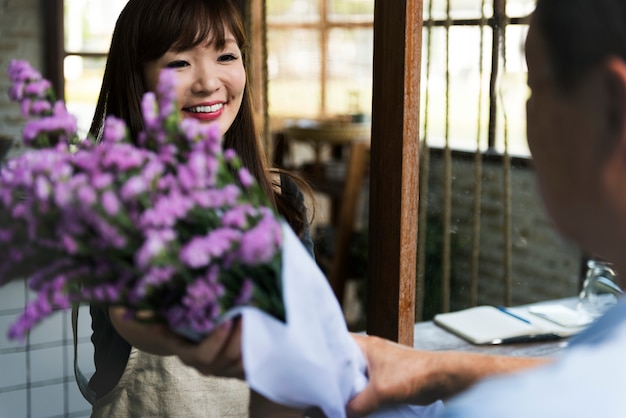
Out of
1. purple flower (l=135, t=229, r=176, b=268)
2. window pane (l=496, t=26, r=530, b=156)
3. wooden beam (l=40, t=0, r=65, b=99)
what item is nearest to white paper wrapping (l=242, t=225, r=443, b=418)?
purple flower (l=135, t=229, r=176, b=268)

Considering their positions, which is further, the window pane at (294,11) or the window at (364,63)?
the window pane at (294,11)

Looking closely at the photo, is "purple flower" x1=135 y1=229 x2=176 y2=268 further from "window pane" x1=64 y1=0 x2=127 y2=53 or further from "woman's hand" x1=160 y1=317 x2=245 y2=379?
"window pane" x1=64 y1=0 x2=127 y2=53

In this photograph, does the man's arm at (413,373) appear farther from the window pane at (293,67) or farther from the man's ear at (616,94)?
the window pane at (293,67)

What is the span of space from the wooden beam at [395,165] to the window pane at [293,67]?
6.25 meters

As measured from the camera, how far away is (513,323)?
6.25 ft

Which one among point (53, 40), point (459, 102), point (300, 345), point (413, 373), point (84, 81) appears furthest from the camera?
point (459, 102)

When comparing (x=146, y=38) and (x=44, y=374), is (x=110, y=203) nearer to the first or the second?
(x=146, y=38)

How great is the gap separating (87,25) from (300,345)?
4244 millimetres

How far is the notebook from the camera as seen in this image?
1.83m

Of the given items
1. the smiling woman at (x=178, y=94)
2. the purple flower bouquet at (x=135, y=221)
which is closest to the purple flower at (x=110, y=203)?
the purple flower bouquet at (x=135, y=221)

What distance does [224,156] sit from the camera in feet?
2.15

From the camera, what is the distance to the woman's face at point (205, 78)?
1338mm

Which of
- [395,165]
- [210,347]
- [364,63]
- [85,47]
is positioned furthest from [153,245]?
[364,63]

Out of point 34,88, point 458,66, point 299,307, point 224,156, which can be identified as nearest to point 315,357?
point 299,307
